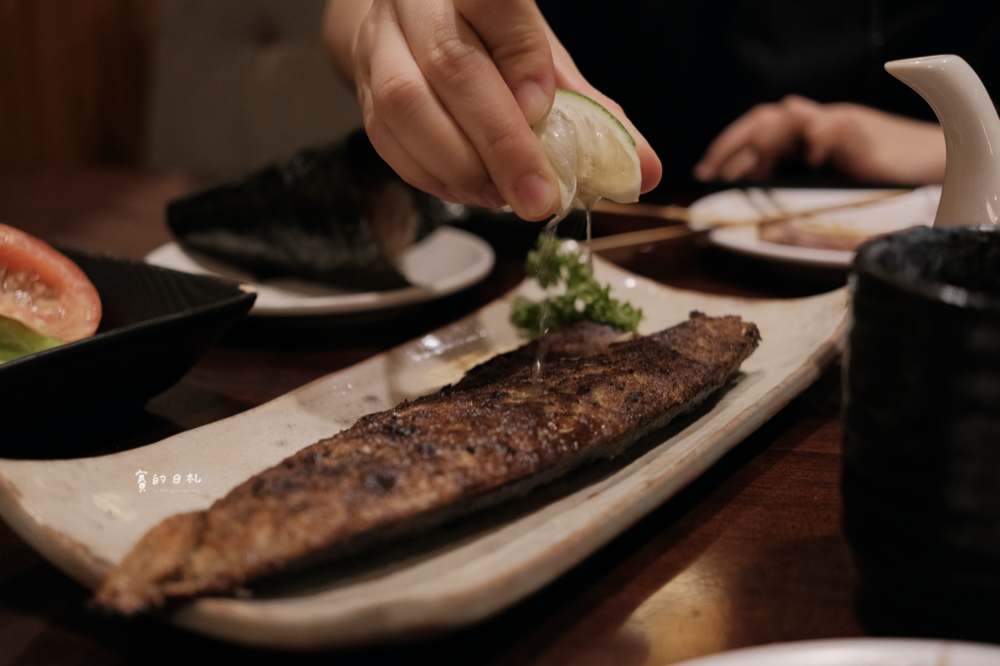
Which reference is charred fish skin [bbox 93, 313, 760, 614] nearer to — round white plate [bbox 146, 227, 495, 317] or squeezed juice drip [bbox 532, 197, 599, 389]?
squeezed juice drip [bbox 532, 197, 599, 389]

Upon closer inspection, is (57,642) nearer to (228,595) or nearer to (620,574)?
(228,595)

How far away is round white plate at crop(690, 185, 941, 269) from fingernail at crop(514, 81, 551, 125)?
4.86ft

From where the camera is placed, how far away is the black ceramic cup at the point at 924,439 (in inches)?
34.2

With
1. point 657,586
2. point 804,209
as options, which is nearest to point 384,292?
point 657,586

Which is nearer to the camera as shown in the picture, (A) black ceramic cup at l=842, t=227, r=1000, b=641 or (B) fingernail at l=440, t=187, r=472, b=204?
(A) black ceramic cup at l=842, t=227, r=1000, b=641

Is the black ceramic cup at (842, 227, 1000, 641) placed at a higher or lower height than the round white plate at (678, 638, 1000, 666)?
higher

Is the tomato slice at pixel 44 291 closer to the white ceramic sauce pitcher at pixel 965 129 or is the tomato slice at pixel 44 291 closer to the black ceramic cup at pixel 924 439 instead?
the black ceramic cup at pixel 924 439

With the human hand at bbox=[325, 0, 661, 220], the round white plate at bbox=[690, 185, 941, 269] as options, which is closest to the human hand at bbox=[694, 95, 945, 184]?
the round white plate at bbox=[690, 185, 941, 269]

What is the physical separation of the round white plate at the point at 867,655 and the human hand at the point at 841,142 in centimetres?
388

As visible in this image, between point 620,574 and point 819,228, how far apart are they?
2.45 metres

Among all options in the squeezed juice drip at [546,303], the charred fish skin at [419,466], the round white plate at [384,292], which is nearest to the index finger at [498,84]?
the squeezed juice drip at [546,303]

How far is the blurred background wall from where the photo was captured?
5.93 meters

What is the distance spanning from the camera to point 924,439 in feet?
3.00

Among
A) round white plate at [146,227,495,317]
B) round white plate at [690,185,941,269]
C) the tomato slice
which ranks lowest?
round white plate at [146,227,495,317]
